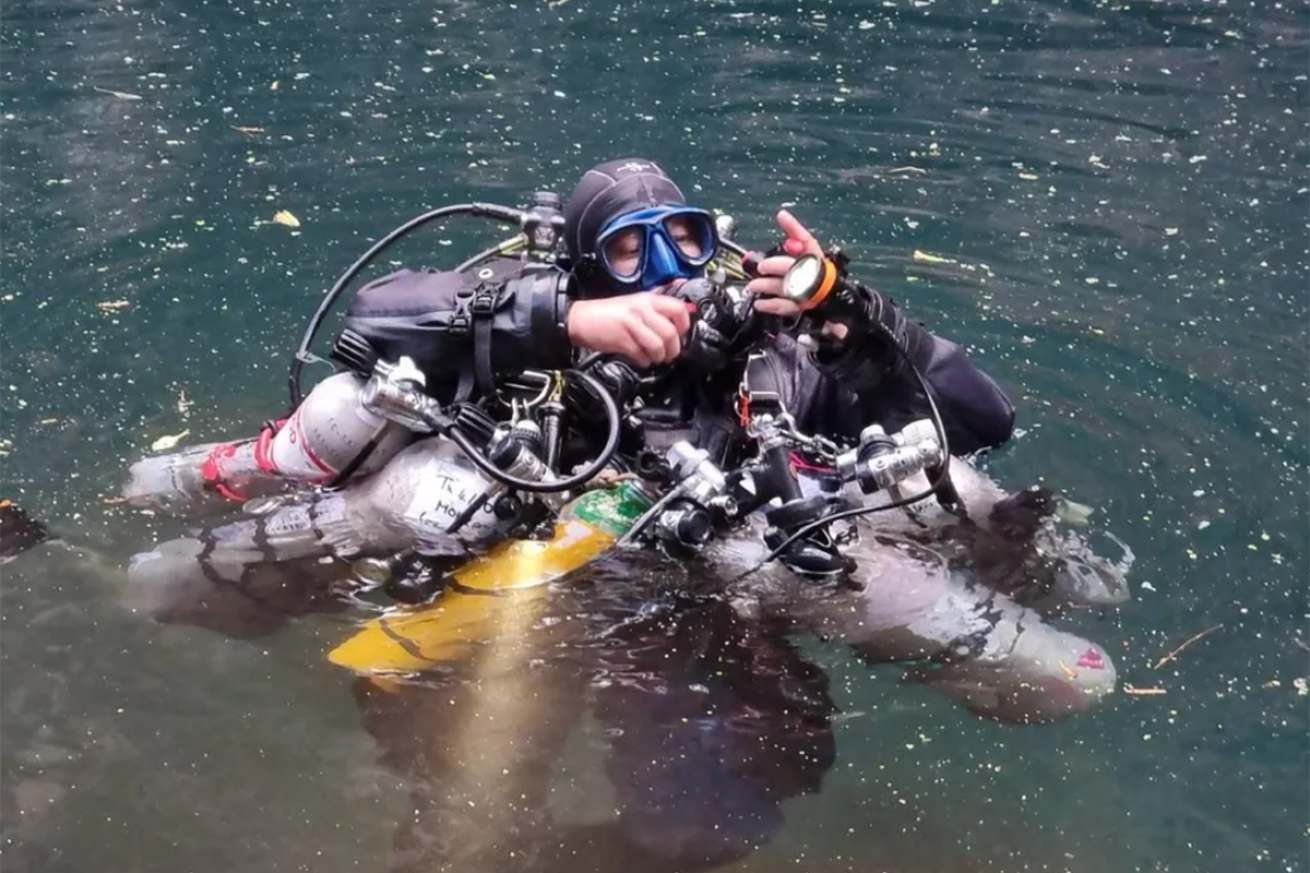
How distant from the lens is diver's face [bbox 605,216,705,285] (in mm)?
2799

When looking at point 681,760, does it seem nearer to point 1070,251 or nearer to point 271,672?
point 271,672

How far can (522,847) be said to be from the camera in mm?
2676

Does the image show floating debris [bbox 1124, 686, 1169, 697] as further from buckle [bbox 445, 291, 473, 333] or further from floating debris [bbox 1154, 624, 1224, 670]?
buckle [bbox 445, 291, 473, 333]

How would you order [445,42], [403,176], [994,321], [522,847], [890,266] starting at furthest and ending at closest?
[445,42] < [403,176] < [890,266] < [994,321] < [522,847]

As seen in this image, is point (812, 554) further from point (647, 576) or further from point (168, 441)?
point (168, 441)

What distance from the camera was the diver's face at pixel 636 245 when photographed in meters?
2.80

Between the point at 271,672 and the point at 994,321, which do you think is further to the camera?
the point at 994,321

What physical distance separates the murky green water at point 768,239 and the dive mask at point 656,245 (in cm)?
92

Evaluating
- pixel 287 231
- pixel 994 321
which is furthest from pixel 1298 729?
pixel 287 231

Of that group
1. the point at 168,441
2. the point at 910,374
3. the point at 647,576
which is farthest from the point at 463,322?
the point at 168,441

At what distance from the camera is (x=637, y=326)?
2.52 metres

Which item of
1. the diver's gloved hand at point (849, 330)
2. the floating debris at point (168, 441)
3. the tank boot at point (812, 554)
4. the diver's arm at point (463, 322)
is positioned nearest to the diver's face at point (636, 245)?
the diver's arm at point (463, 322)

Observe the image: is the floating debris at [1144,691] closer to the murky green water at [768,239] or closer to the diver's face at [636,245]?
the murky green water at [768,239]

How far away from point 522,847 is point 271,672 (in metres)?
0.78
